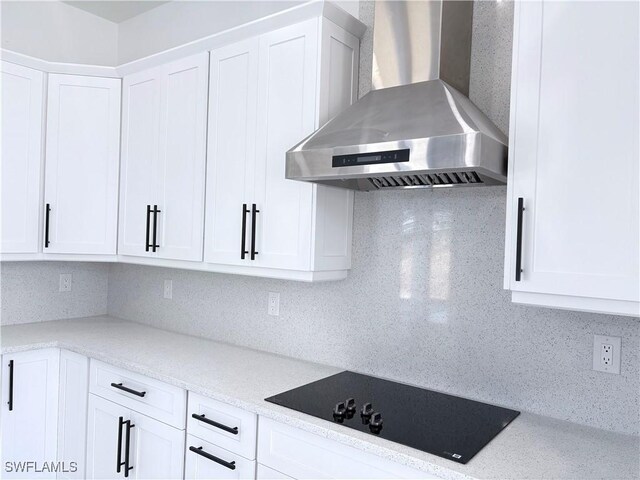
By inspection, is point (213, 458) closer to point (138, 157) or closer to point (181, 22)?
point (138, 157)

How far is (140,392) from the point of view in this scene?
2.15 metres

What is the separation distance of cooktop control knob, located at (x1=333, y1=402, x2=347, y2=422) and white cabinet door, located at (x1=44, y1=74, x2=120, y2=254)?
6.01ft

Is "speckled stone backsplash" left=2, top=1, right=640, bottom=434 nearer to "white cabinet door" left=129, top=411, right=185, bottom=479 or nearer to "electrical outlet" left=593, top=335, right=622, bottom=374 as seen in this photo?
"electrical outlet" left=593, top=335, right=622, bottom=374

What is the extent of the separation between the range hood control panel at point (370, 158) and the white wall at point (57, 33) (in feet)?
8.06

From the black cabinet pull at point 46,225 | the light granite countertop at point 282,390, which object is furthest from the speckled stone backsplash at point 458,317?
the black cabinet pull at point 46,225

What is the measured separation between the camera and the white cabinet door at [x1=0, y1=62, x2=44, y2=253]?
2.66 meters

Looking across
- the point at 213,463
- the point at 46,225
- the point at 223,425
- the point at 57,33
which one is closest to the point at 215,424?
the point at 223,425

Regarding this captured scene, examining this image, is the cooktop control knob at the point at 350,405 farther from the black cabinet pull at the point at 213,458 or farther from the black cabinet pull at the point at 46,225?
the black cabinet pull at the point at 46,225

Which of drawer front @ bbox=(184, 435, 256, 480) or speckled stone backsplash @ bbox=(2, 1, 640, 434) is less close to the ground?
speckled stone backsplash @ bbox=(2, 1, 640, 434)

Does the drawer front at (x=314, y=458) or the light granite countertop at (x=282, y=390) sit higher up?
the light granite countertop at (x=282, y=390)

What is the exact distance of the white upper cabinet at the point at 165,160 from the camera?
242 centimetres

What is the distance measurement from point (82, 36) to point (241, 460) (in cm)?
296

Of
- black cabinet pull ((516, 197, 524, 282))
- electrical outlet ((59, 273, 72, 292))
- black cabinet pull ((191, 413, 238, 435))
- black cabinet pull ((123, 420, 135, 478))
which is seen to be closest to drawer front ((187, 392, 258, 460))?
black cabinet pull ((191, 413, 238, 435))

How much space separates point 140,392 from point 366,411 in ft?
3.55
